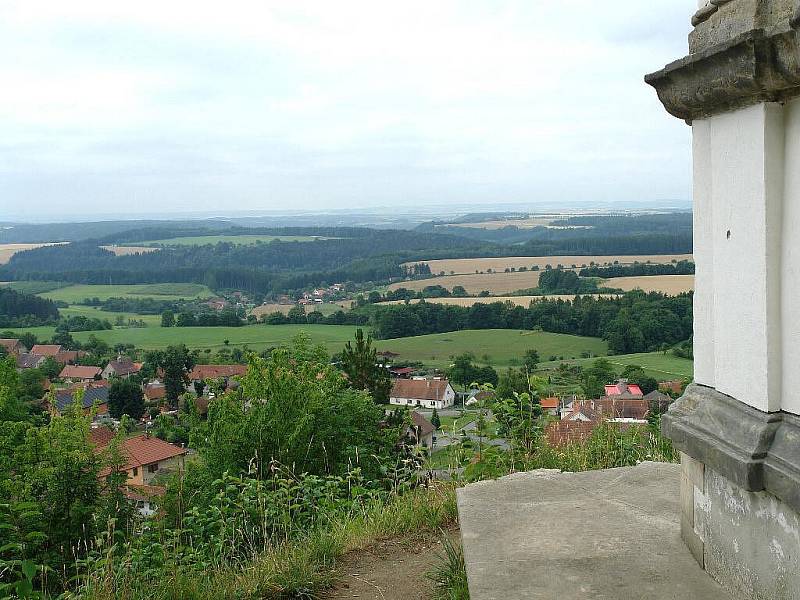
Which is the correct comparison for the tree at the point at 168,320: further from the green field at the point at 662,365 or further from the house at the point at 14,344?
the green field at the point at 662,365

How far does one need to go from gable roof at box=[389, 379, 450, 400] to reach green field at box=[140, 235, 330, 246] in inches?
4006

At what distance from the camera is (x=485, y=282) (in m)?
69.8

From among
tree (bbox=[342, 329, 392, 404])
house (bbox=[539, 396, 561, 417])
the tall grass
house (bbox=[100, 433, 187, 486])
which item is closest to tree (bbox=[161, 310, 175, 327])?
house (bbox=[100, 433, 187, 486])

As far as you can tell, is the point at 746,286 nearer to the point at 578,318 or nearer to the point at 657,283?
the point at 578,318

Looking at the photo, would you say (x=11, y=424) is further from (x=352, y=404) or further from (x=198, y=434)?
(x=352, y=404)

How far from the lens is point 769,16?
235 cm

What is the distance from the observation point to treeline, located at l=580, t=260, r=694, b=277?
182 ft

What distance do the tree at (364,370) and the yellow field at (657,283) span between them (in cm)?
2352

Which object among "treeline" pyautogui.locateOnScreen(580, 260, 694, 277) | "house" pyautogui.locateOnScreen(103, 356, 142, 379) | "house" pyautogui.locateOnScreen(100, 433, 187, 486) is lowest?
"house" pyautogui.locateOnScreen(103, 356, 142, 379)

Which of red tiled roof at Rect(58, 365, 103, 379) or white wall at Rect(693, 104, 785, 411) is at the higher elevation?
white wall at Rect(693, 104, 785, 411)

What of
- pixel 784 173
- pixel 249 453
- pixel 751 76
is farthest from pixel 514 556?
pixel 249 453

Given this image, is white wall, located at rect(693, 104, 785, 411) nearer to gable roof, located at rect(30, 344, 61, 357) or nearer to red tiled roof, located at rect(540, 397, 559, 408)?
red tiled roof, located at rect(540, 397, 559, 408)

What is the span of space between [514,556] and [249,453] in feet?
26.5

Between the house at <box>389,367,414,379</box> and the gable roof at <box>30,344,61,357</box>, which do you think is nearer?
the house at <box>389,367,414,379</box>
